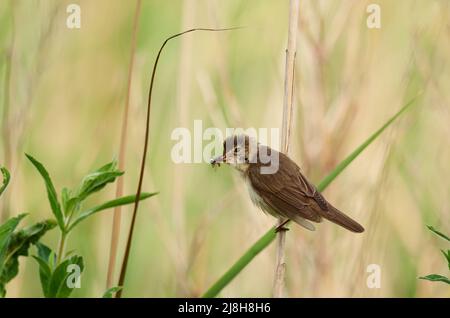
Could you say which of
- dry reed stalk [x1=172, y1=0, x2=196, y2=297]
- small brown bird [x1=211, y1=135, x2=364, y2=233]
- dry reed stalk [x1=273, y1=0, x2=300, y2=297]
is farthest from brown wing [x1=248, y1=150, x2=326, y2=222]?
dry reed stalk [x1=172, y1=0, x2=196, y2=297]

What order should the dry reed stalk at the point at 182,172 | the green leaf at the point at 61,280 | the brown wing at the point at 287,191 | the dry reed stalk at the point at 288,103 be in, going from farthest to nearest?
the dry reed stalk at the point at 182,172 → the brown wing at the point at 287,191 → the dry reed stalk at the point at 288,103 → the green leaf at the point at 61,280

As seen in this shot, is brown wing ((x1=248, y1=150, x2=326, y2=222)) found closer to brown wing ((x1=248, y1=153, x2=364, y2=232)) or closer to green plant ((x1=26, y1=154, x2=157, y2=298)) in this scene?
brown wing ((x1=248, y1=153, x2=364, y2=232))

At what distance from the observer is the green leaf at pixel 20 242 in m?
1.60

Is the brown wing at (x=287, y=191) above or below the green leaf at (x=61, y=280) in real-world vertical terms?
above

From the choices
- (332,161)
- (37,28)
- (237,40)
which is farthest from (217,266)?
(37,28)

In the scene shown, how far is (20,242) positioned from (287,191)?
1.07 metres

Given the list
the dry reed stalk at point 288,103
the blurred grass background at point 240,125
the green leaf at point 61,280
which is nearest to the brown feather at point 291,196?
the dry reed stalk at point 288,103

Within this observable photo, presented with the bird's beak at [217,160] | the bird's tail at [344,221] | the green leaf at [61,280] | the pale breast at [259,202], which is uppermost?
the bird's beak at [217,160]

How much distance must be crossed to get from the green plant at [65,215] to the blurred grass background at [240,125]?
1.26 metres

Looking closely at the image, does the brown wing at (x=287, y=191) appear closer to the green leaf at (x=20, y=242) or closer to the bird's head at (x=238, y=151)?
the bird's head at (x=238, y=151)

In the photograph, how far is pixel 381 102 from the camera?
11.0 ft

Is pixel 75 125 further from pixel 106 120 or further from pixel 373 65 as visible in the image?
pixel 373 65

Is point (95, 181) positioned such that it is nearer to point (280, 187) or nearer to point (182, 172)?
point (280, 187)

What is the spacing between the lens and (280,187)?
2459 mm
